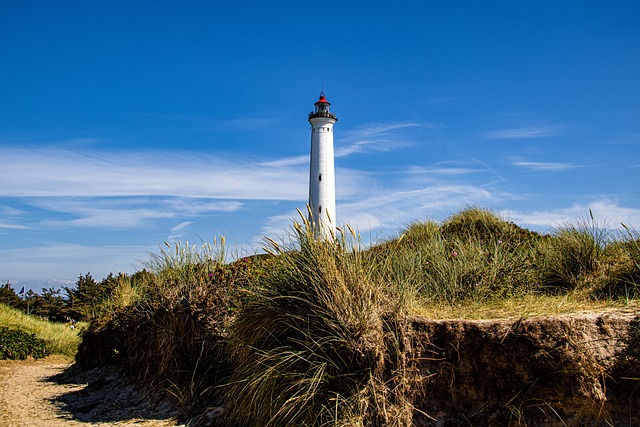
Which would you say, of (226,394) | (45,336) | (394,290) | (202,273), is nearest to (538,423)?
(394,290)

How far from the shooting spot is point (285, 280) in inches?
231

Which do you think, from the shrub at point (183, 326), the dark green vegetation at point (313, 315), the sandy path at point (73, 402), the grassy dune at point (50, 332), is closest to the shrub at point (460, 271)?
the dark green vegetation at point (313, 315)

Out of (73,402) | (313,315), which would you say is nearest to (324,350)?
(313,315)

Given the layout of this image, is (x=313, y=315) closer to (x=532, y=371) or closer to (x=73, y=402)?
(x=532, y=371)

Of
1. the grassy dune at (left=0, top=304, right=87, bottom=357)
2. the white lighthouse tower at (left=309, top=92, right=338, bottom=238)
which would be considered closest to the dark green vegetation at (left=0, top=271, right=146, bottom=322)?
the grassy dune at (left=0, top=304, right=87, bottom=357)

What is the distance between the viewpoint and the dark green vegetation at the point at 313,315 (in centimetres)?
511

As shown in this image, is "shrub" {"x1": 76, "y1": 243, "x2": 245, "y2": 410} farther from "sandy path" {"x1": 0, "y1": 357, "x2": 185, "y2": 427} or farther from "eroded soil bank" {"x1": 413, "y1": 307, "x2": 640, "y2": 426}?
"eroded soil bank" {"x1": 413, "y1": 307, "x2": 640, "y2": 426}

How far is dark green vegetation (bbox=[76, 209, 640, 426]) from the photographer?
511 centimetres

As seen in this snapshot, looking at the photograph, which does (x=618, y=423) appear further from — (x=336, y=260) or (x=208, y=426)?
(x=208, y=426)

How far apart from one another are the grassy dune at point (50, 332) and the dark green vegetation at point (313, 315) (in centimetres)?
359

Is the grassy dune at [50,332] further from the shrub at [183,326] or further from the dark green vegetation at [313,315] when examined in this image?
the shrub at [183,326]

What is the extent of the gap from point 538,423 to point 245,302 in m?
3.46

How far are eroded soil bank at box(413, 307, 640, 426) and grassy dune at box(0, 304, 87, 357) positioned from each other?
1030 cm

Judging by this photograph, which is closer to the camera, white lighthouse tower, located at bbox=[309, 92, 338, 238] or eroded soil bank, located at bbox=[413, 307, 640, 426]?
eroded soil bank, located at bbox=[413, 307, 640, 426]
